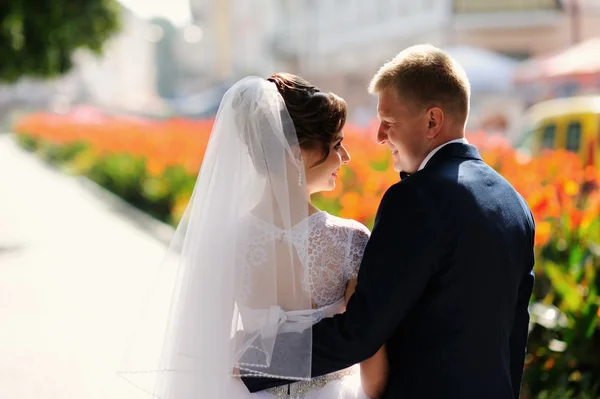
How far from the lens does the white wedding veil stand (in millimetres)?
2398

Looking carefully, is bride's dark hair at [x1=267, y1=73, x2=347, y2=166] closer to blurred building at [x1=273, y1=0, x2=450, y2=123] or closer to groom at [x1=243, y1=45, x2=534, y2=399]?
groom at [x1=243, y1=45, x2=534, y2=399]

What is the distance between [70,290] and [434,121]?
7.16 meters

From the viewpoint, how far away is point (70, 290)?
8812 millimetres

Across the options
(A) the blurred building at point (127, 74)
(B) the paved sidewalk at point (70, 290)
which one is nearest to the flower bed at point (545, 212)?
(B) the paved sidewalk at point (70, 290)

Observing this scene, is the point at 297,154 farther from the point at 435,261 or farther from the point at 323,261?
the point at 435,261

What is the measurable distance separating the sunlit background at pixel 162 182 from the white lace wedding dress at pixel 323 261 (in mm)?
425

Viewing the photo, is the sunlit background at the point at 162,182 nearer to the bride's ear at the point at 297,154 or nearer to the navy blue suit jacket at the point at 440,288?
the navy blue suit jacket at the point at 440,288

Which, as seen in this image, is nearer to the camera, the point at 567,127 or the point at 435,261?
the point at 435,261

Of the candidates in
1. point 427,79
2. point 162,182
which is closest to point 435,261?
point 427,79

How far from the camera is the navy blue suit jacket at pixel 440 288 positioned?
214 cm

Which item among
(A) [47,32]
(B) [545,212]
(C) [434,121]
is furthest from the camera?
(A) [47,32]

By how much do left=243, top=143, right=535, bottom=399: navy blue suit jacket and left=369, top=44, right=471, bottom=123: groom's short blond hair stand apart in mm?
133

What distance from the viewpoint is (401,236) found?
2.14 metres

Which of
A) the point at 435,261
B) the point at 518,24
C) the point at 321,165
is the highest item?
the point at 321,165
